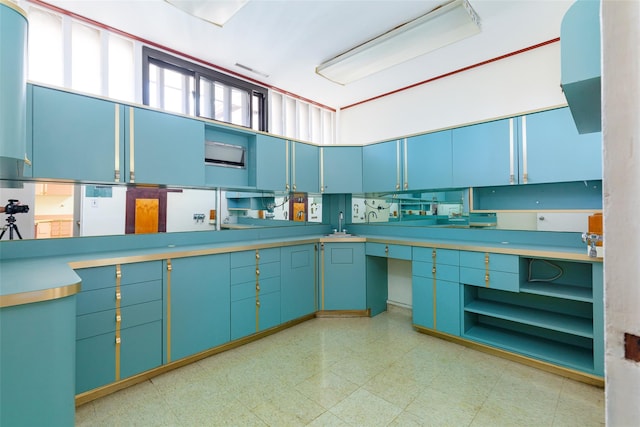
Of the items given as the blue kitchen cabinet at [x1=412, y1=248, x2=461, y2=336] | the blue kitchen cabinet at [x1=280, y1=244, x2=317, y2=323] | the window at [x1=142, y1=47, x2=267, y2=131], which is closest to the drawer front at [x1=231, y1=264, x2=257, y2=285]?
the blue kitchen cabinet at [x1=280, y1=244, x2=317, y2=323]

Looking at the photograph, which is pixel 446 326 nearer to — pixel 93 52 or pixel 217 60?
pixel 217 60

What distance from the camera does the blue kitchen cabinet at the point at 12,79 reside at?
1.12m

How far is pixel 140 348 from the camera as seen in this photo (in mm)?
2193

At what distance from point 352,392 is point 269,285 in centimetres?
134

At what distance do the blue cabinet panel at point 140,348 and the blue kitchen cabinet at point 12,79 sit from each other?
148cm

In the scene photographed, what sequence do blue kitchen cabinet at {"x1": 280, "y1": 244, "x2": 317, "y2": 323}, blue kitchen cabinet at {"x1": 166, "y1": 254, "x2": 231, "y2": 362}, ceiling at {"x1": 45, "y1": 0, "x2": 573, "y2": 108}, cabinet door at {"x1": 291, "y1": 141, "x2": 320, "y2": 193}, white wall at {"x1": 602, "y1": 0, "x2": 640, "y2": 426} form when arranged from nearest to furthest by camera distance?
white wall at {"x1": 602, "y1": 0, "x2": 640, "y2": 426}, blue kitchen cabinet at {"x1": 166, "y1": 254, "x2": 231, "y2": 362}, ceiling at {"x1": 45, "y1": 0, "x2": 573, "y2": 108}, blue kitchen cabinet at {"x1": 280, "y1": 244, "x2": 317, "y2": 323}, cabinet door at {"x1": 291, "y1": 141, "x2": 320, "y2": 193}

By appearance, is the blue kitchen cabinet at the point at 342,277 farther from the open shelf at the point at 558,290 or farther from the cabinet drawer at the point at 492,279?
the open shelf at the point at 558,290

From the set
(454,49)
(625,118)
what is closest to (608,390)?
(625,118)

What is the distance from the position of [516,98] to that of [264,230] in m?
3.44

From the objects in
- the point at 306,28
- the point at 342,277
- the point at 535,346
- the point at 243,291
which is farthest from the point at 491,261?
the point at 306,28

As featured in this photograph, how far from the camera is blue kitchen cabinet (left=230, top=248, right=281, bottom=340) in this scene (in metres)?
2.77

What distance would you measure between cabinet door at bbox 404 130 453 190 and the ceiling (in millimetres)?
1064

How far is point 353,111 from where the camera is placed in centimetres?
510

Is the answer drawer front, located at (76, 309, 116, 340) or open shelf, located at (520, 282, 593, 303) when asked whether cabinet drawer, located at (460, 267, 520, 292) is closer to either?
open shelf, located at (520, 282, 593, 303)
